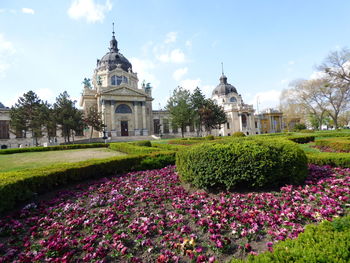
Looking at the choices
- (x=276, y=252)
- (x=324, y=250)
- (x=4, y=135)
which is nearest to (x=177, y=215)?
(x=276, y=252)

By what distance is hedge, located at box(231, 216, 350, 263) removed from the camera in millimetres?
1950

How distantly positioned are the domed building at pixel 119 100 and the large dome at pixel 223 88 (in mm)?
32049

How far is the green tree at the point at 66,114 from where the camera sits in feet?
94.3

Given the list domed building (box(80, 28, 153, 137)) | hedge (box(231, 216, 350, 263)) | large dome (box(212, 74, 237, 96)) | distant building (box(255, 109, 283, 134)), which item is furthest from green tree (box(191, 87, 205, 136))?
distant building (box(255, 109, 283, 134))

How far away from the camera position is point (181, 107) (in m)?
33.1

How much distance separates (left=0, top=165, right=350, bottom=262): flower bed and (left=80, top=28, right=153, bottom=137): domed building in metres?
36.0

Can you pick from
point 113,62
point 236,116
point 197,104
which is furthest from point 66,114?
point 236,116

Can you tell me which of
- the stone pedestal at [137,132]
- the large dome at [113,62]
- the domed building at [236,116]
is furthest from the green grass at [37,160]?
the domed building at [236,116]

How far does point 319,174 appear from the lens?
605 cm

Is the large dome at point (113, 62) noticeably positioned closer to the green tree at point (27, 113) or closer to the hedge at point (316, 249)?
the green tree at point (27, 113)

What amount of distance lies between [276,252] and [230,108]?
64.3 meters

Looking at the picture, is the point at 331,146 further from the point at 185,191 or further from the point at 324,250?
the point at 324,250

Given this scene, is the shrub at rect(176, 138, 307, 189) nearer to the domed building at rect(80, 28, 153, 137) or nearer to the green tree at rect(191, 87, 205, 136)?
the green tree at rect(191, 87, 205, 136)

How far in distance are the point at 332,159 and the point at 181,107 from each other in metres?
27.2
